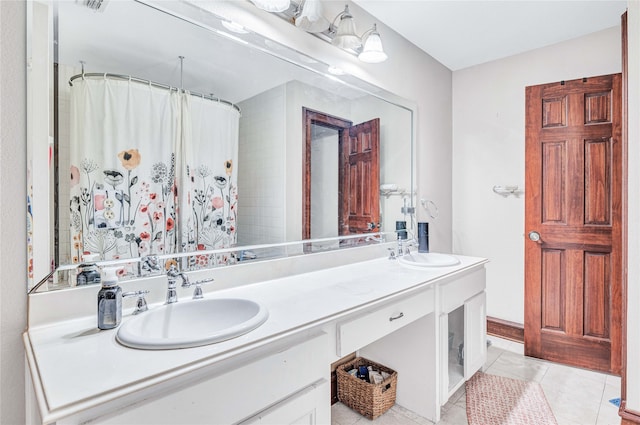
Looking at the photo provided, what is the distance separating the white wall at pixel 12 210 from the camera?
0.91 meters

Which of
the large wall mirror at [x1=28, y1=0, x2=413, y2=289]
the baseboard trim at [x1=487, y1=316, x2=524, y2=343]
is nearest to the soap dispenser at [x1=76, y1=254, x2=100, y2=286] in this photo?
the large wall mirror at [x1=28, y1=0, x2=413, y2=289]

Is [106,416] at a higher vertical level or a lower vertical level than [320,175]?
lower

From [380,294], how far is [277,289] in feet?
1.44

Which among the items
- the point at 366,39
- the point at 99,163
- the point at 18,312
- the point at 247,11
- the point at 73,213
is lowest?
the point at 18,312

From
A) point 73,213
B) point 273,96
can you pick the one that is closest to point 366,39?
point 273,96

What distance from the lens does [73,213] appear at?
1.09 m

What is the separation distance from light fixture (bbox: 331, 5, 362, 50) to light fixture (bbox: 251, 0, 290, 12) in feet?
1.52

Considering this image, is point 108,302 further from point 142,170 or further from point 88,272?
point 142,170

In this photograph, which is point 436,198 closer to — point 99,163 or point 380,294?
point 380,294

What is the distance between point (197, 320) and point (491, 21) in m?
2.63

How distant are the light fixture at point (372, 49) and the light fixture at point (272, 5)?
2.02ft

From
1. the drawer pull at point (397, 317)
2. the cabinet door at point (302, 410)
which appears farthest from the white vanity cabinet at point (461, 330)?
the cabinet door at point (302, 410)

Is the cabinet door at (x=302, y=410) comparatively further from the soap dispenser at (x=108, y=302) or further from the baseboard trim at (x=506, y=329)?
the baseboard trim at (x=506, y=329)

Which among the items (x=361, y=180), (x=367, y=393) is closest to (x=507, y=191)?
(x=361, y=180)
